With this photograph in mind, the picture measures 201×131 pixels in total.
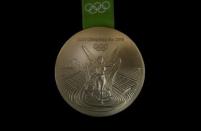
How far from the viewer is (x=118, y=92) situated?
6.27 ft

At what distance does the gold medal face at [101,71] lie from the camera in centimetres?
190

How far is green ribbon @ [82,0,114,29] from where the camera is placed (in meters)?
1.94

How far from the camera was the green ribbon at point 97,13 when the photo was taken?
1943mm

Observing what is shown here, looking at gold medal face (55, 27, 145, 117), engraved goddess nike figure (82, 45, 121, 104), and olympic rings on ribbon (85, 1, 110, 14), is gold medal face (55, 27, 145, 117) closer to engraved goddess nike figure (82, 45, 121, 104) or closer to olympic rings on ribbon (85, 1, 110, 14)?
engraved goddess nike figure (82, 45, 121, 104)

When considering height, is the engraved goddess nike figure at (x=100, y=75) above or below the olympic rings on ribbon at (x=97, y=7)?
below

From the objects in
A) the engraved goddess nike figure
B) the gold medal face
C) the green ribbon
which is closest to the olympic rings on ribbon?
the green ribbon

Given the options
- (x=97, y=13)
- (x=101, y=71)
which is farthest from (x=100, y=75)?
(x=97, y=13)

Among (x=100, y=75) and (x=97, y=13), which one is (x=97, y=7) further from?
(x=100, y=75)

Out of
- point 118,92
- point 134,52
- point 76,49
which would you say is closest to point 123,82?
point 118,92

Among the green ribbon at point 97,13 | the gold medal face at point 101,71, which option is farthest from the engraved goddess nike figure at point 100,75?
the green ribbon at point 97,13

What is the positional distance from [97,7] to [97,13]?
3 cm

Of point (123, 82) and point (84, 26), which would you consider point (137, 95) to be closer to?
point (123, 82)

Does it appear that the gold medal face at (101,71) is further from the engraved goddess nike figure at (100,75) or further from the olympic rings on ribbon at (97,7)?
the olympic rings on ribbon at (97,7)

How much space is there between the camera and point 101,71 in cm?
190
